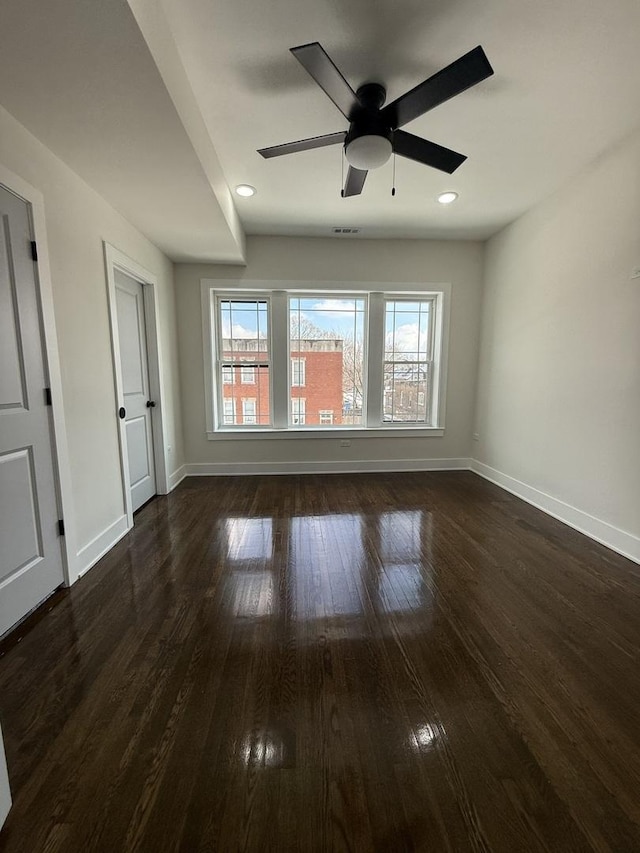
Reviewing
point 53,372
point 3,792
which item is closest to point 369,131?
point 53,372

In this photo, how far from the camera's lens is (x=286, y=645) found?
1.63m

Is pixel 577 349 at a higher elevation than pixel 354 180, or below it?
below

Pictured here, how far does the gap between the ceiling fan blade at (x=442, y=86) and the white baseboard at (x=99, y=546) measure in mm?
3186

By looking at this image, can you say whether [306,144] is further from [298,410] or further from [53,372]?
[298,410]

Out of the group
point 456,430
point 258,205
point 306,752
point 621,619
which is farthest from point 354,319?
point 306,752

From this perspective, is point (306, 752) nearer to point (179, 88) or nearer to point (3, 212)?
point (3, 212)

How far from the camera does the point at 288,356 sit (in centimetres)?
435

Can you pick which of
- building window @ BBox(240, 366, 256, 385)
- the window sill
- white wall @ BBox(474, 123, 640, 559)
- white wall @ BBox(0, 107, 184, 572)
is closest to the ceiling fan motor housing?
white wall @ BBox(0, 107, 184, 572)

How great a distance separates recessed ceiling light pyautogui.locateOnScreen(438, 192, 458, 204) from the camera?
3.11 m

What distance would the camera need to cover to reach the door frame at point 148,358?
8.77ft

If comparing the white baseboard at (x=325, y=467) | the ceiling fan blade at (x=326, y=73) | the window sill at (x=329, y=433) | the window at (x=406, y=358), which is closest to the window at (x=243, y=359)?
the window sill at (x=329, y=433)

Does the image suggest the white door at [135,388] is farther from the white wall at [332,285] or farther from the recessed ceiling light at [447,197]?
the recessed ceiling light at [447,197]

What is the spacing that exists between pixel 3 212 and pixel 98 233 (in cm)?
89

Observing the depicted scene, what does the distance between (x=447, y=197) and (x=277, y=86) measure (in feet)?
6.09
